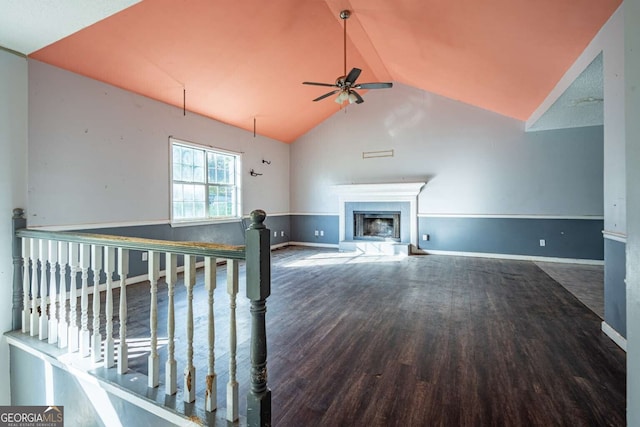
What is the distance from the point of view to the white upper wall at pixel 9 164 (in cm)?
222

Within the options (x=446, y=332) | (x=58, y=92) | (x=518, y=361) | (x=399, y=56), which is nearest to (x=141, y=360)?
(x=446, y=332)

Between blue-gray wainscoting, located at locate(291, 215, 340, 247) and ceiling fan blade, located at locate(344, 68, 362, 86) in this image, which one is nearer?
ceiling fan blade, located at locate(344, 68, 362, 86)

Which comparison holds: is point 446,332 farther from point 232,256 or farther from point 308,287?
point 232,256

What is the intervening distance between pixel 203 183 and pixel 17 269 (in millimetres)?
3128

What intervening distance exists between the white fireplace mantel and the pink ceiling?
206 centimetres

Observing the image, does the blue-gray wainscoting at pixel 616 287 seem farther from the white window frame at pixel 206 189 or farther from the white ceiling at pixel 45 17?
the white window frame at pixel 206 189

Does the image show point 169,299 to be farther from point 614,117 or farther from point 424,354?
→ point 614,117

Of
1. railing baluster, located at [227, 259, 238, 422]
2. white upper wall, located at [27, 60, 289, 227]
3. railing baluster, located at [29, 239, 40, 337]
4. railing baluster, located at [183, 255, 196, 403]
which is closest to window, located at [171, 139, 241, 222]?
white upper wall, located at [27, 60, 289, 227]

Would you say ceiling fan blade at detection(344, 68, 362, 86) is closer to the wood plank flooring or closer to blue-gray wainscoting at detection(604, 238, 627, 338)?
blue-gray wainscoting at detection(604, 238, 627, 338)

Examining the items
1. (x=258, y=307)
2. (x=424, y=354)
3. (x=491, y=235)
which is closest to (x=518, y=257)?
(x=491, y=235)

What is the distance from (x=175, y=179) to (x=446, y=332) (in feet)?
14.3

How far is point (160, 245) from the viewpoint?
151 centimetres

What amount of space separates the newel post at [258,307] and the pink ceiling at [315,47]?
2943 millimetres

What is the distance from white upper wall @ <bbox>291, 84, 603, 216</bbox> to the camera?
5.29 m
